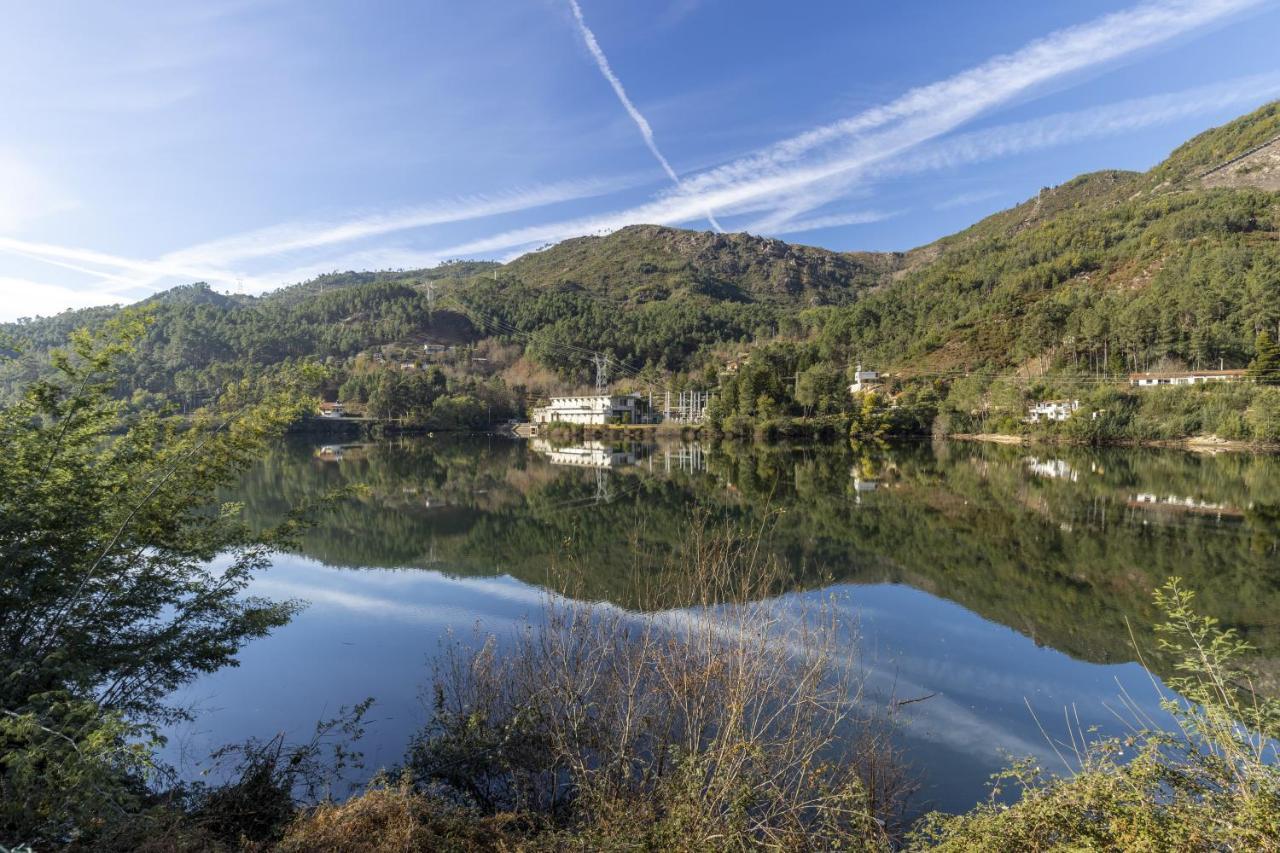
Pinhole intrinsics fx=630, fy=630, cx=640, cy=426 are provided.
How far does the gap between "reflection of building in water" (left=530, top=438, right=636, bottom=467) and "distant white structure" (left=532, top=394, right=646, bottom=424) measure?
553 inches

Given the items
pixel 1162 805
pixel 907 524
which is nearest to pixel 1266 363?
pixel 907 524

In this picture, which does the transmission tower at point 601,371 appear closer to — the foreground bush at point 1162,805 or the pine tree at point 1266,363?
the pine tree at point 1266,363

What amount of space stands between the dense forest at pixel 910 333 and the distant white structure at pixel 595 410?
185 inches

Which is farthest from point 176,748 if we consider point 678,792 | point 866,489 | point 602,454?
point 602,454

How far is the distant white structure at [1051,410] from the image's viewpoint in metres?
44.4

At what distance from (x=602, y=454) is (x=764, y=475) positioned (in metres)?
16.0

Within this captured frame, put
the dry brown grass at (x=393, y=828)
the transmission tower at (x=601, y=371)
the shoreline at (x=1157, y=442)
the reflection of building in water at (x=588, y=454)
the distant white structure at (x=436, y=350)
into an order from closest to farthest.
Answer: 1. the dry brown grass at (x=393, y=828)
2. the shoreline at (x=1157, y=442)
3. the reflection of building in water at (x=588, y=454)
4. the transmission tower at (x=601, y=371)
5. the distant white structure at (x=436, y=350)

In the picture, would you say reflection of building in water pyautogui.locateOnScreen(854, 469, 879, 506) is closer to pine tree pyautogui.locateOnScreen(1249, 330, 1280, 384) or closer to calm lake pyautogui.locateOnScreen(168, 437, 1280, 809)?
calm lake pyautogui.locateOnScreen(168, 437, 1280, 809)

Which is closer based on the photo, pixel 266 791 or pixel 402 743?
pixel 266 791

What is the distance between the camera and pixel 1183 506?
766 inches

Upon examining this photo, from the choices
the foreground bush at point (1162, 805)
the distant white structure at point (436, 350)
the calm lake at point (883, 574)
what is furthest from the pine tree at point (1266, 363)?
the distant white structure at point (436, 350)

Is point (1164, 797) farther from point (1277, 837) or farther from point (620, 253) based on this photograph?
point (620, 253)

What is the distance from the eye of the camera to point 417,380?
66500mm

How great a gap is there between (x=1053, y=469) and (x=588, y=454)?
86.5 ft
